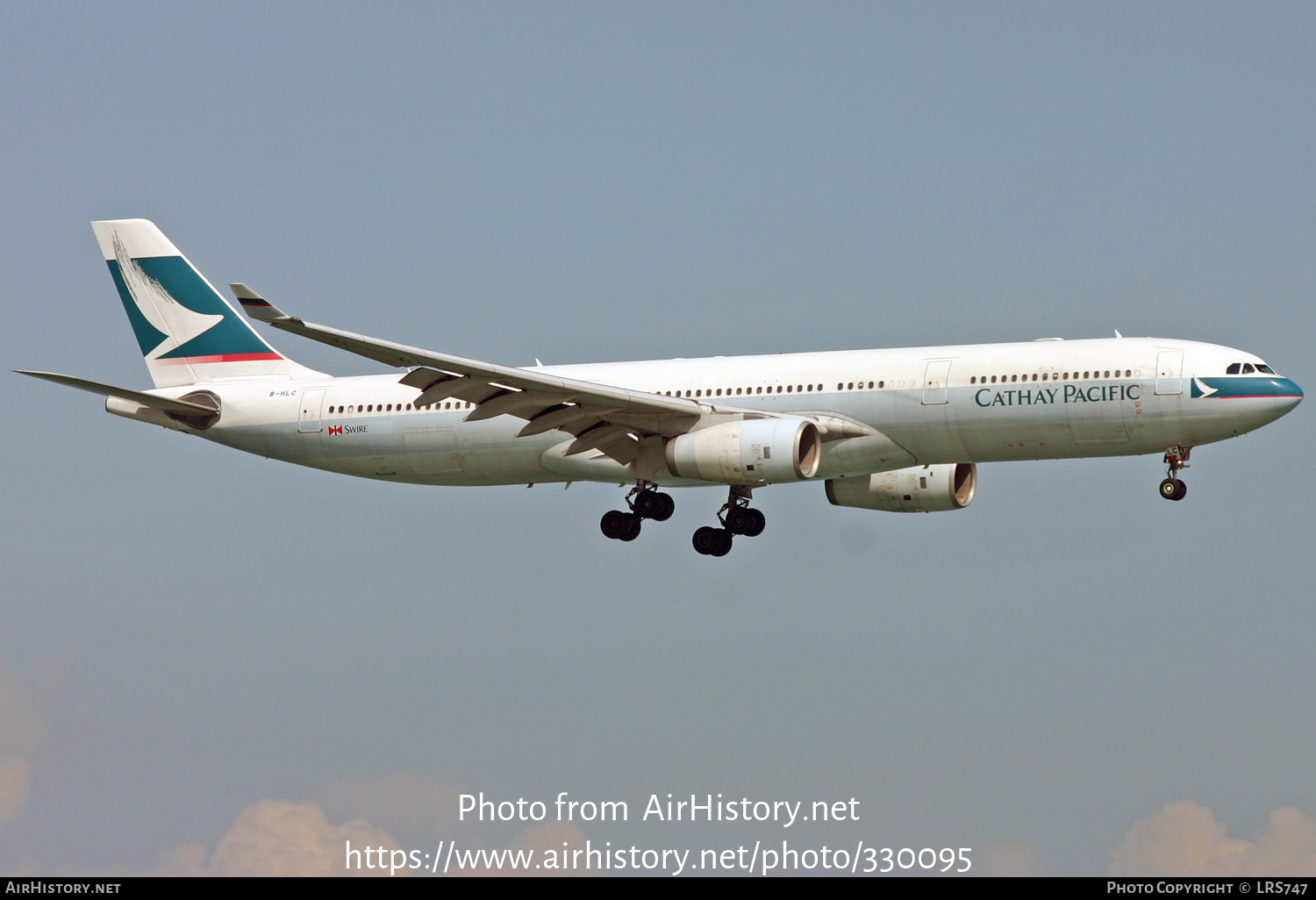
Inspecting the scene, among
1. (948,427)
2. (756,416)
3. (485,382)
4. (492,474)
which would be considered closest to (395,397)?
(492,474)

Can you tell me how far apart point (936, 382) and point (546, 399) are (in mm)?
9557

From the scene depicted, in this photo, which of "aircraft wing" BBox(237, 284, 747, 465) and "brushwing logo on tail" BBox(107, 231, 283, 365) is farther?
"brushwing logo on tail" BBox(107, 231, 283, 365)

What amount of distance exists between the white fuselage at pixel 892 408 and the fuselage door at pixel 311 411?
1.7 inches

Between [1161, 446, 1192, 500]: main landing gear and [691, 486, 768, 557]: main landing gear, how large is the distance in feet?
36.5

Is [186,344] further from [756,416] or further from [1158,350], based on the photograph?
[1158,350]

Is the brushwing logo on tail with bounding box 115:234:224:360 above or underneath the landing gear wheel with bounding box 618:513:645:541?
above

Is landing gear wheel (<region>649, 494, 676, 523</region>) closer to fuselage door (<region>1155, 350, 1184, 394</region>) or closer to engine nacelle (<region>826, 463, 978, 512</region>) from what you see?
engine nacelle (<region>826, 463, 978, 512</region>)

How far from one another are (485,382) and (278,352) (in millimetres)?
12201

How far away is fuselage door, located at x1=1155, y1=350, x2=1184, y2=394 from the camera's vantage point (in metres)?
41.2

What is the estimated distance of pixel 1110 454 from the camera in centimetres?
4250

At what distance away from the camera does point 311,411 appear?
49625 millimetres

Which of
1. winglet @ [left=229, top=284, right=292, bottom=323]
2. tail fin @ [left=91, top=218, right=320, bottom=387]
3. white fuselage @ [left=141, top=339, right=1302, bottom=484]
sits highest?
tail fin @ [left=91, top=218, right=320, bottom=387]

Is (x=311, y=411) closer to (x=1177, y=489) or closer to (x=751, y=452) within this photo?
(x=751, y=452)

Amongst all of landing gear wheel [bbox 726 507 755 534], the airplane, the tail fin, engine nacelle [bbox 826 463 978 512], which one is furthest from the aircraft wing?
the tail fin
